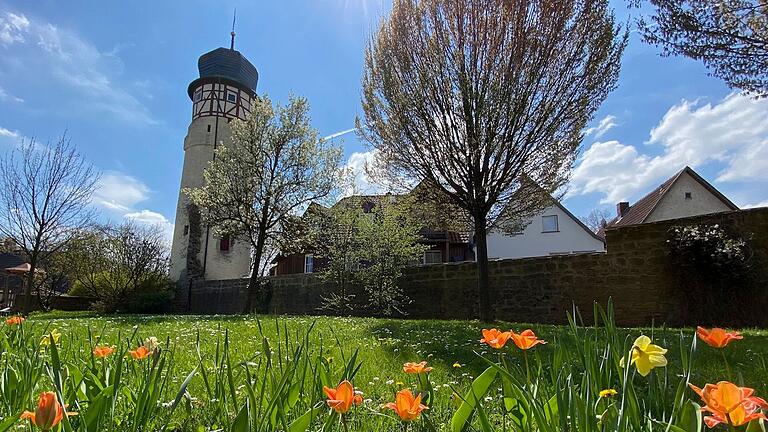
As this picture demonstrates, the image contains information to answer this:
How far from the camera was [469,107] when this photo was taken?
27.1ft

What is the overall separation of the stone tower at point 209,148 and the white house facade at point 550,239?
48.4 ft

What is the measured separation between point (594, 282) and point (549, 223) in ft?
50.9

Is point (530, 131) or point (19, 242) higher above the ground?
point (530, 131)

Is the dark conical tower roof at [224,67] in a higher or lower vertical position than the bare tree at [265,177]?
higher

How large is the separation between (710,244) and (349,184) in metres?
12.1

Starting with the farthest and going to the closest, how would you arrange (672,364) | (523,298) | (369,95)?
(523,298) → (369,95) → (672,364)

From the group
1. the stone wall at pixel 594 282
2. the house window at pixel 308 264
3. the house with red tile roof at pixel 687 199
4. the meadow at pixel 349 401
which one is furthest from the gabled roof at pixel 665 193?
the meadow at pixel 349 401

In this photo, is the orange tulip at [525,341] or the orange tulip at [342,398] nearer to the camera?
the orange tulip at [342,398]

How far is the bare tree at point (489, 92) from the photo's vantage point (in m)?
7.94

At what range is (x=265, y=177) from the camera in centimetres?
1647

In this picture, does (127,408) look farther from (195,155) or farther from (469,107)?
(195,155)

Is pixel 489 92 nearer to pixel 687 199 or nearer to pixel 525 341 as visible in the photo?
pixel 525 341

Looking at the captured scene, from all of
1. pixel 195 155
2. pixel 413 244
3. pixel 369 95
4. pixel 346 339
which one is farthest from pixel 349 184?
pixel 195 155

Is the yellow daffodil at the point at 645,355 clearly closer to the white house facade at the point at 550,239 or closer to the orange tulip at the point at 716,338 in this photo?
the orange tulip at the point at 716,338
